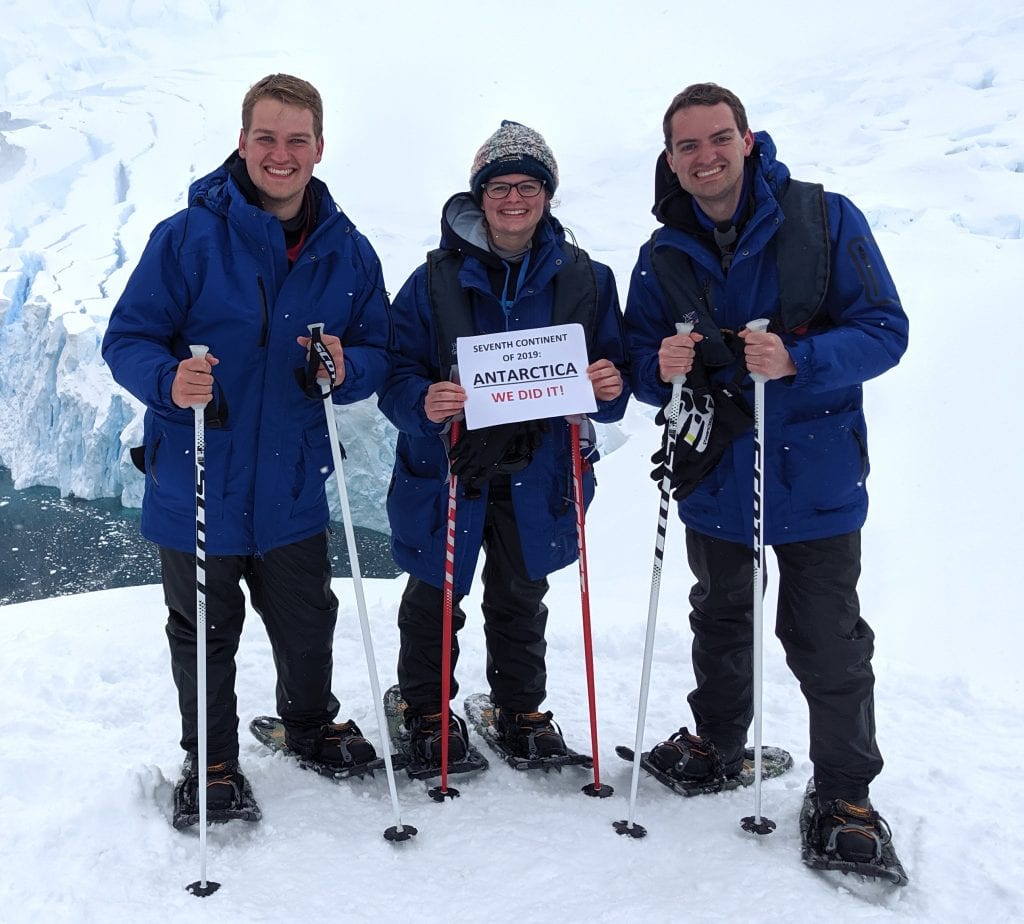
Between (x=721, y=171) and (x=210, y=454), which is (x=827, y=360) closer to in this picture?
(x=721, y=171)

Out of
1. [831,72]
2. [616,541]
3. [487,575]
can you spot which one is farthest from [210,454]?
[831,72]

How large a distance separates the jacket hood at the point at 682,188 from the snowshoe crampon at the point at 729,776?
2.02m

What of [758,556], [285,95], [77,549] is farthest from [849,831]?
[77,549]

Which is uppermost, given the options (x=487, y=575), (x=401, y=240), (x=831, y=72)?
(x=831, y=72)

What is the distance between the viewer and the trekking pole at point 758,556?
2611mm

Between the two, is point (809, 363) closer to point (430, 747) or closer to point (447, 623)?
point (447, 623)

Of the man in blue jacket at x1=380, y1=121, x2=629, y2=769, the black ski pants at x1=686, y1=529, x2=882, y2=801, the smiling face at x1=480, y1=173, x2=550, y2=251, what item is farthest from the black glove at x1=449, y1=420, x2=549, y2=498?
the black ski pants at x1=686, y1=529, x2=882, y2=801

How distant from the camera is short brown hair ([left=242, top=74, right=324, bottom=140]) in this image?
270cm

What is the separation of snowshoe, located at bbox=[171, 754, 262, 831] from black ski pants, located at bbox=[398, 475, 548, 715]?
0.70 m

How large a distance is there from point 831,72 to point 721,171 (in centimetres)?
3507

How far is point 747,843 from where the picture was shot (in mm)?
2805

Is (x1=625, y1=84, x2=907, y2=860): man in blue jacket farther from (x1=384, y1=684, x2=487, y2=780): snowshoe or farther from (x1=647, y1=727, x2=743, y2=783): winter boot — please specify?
(x1=384, y1=684, x2=487, y2=780): snowshoe

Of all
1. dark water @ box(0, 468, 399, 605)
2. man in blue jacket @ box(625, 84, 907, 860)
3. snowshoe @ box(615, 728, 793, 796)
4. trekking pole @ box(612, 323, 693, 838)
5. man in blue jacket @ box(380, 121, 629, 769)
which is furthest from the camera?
dark water @ box(0, 468, 399, 605)

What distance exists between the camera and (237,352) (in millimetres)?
2738
